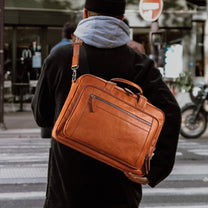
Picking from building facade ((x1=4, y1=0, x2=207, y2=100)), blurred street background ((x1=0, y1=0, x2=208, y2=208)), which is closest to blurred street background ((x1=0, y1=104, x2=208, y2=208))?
blurred street background ((x1=0, y1=0, x2=208, y2=208))

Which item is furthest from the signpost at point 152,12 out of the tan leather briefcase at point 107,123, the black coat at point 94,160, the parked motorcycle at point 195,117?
the tan leather briefcase at point 107,123

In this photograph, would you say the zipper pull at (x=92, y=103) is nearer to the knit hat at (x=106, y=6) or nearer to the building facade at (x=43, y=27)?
the knit hat at (x=106, y=6)

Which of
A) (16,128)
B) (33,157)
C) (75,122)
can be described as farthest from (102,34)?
(16,128)

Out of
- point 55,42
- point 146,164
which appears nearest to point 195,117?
point 55,42

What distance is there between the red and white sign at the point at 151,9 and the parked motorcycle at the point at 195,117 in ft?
6.56

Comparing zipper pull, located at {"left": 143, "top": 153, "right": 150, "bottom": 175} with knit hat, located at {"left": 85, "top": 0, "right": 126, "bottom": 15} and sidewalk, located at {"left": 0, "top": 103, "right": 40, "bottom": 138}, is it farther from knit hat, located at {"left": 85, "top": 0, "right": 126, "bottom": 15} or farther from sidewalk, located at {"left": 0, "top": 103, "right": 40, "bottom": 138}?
sidewalk, located at {"left": 0, "top": 103, "right": 40, "bottom": 138}

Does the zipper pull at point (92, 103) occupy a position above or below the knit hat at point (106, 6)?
below

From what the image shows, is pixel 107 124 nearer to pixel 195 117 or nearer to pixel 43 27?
pixel 195 117

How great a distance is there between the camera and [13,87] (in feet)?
46.8

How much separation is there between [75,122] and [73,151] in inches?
5.8

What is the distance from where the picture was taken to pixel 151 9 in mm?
9859

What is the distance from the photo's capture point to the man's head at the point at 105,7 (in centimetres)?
190

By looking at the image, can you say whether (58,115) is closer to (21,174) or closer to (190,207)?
(190,207)

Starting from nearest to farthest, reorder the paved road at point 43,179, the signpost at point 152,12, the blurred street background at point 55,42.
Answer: the paved road at point 43,179 < the signpost at point 152,12 < the blurred street background at point 55,42
